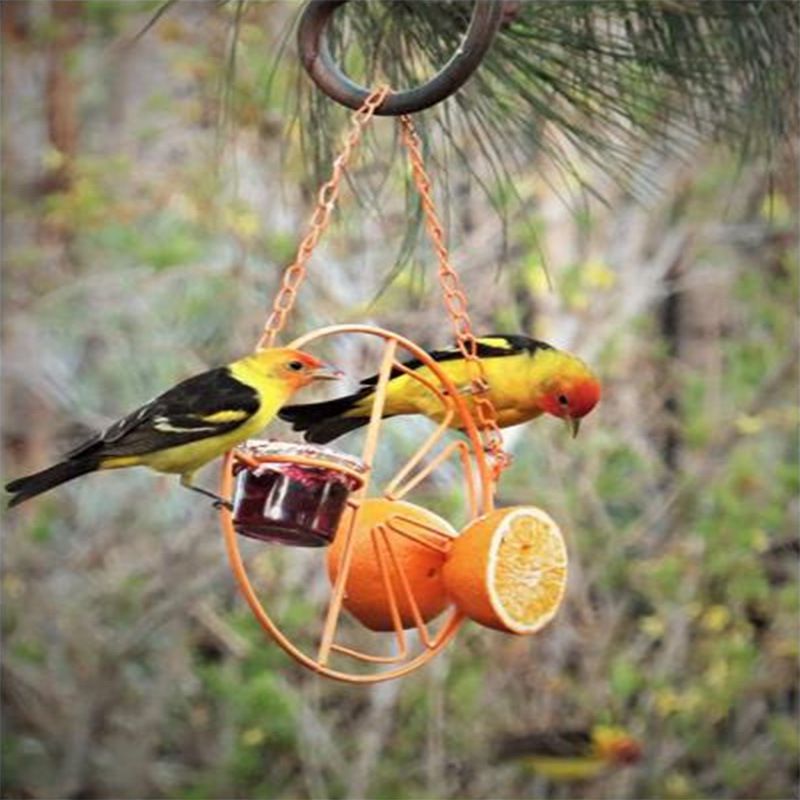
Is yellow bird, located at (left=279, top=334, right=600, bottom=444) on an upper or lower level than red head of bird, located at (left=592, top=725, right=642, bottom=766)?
upper

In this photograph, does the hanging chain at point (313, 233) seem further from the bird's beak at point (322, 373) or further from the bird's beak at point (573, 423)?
the bird's beak at point (573, 423)

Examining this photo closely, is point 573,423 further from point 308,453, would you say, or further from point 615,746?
point 615,746

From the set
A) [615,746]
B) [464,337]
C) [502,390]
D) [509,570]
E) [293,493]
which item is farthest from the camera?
[615,746]

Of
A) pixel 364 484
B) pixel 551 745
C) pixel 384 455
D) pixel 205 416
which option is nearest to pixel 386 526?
pixel 364 484

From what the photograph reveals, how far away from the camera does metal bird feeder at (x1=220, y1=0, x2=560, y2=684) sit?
6.95 feet

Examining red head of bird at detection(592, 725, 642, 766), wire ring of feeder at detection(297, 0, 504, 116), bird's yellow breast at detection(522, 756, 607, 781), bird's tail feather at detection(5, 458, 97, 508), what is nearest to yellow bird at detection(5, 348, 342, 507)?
bird's tail feather at detection(5, 458, 97, 508)

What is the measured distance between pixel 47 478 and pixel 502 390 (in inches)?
24.0

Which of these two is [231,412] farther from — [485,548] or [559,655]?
[559,655]

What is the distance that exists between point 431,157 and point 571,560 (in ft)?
8.87

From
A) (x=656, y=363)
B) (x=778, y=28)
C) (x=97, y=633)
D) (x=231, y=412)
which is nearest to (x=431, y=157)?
(x=778, y=28)

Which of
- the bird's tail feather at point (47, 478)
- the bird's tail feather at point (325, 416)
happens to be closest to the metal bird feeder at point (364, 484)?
the bird's tail feather at point (325, 416)

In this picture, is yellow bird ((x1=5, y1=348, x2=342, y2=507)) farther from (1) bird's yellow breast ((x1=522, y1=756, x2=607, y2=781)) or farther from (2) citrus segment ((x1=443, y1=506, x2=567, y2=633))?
(1) bird's yellow breast ((x1=522, y1=756, x2=607, y2=781))

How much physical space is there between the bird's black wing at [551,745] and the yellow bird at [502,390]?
2.69 metres

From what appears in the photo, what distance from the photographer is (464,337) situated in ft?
8.04
